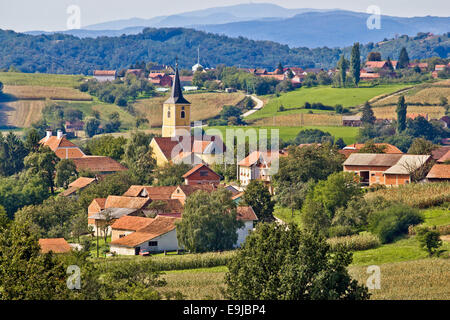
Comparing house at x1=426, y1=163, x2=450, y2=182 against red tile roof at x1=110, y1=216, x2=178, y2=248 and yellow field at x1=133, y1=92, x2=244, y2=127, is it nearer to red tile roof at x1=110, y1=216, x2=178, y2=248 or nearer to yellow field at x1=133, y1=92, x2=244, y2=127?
red tile roof at x1=110, y1=216, x2=178, y2=248

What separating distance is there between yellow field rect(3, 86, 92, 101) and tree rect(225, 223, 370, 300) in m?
93.5

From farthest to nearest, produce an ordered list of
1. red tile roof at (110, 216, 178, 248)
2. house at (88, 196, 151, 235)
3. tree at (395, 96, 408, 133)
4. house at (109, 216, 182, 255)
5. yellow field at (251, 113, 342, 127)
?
1. yellow field at (251, 113, 342, 127)
2. tree at (395, 96, 408, 133)
3. house at (88, 196, 151, 235)
4. red tile roof at (110, 216, 178, 248)
5. house at (109, 216, 182, 255)

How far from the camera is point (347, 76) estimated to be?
12206 centimetres

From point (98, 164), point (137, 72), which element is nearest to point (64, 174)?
point (98, 164)

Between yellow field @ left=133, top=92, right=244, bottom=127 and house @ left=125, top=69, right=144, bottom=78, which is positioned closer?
yellow field @ left=133, top=92, right=244, bottom=127

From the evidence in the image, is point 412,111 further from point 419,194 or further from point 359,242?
point 359,242

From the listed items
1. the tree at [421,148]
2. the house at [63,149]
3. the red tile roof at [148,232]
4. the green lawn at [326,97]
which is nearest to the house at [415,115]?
the green lawn at [326,97]

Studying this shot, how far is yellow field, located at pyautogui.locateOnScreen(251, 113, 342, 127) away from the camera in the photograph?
305 ft

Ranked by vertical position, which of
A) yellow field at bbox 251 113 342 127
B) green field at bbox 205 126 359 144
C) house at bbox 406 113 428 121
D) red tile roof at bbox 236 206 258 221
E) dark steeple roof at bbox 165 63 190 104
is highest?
dark steeple roof at bbox 165 63 190 104

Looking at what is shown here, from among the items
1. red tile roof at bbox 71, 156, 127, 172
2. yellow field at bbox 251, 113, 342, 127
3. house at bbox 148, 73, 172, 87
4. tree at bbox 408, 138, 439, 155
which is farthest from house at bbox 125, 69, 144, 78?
tree at bbox 408, 138, 439, 155

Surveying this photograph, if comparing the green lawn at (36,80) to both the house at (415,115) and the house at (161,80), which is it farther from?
the house at (415,115)

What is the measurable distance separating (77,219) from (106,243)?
13.9ft
